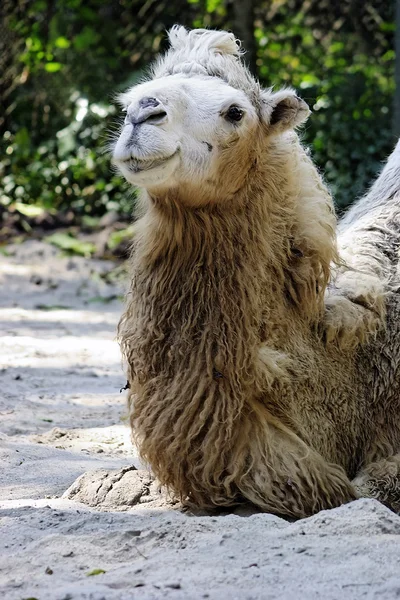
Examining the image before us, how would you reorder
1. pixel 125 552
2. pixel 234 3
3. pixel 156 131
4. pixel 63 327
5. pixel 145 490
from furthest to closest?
pixel 234 3
pixel 63 327
pixel 145 490
pixel 156 131
pixel 125 552

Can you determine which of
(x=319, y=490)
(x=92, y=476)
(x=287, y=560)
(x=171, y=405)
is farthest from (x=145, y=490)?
(x=287, y=560)

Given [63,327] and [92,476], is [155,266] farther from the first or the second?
[63,327]

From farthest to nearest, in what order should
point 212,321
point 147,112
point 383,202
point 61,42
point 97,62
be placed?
point 61,42
point 97,62
point 383,202
point 212,321
point 147,112

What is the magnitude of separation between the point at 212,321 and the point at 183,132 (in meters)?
0.76

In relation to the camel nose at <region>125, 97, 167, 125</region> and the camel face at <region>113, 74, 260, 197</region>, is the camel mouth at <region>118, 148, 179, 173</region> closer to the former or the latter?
the camel face at <region>113, 74, 260, 197</region>

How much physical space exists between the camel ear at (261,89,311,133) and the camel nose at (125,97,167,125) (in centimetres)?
65

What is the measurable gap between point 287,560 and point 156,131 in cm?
163

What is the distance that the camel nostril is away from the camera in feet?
12.3

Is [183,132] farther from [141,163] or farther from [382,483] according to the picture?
[382,483]

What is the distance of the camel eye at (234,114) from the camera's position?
4047mm

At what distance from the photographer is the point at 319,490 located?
402cm

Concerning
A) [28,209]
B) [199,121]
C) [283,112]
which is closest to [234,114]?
[199,121]

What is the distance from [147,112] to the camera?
372cm

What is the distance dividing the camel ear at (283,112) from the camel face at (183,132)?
0.31 ft
